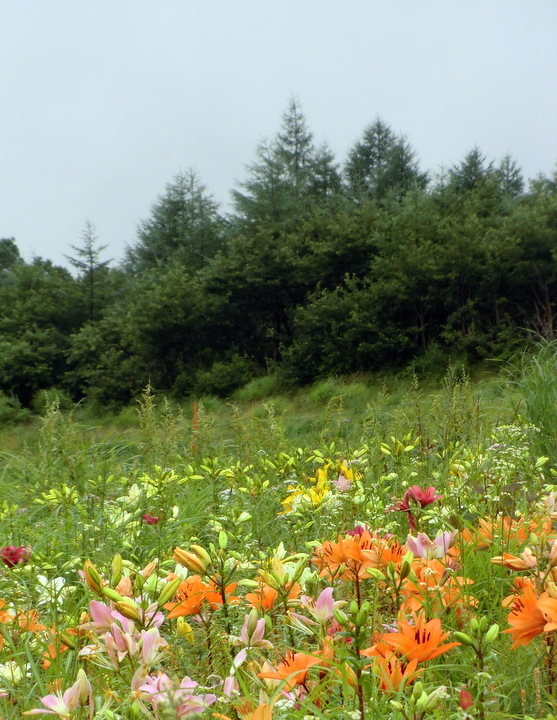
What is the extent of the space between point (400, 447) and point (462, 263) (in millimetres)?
10005

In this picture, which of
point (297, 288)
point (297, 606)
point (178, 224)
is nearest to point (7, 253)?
point (178, 224)

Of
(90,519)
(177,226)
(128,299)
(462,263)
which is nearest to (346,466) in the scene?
(90,519)

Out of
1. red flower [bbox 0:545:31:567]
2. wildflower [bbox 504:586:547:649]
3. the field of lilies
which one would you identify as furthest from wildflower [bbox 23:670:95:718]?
red flower [bbox 0:545:31:567]

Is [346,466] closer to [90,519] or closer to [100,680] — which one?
[90,519]

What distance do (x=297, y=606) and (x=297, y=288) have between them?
1406 cm

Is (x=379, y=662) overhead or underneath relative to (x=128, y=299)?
underneath

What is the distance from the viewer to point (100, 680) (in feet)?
3.73

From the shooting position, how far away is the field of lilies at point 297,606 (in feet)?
2.63

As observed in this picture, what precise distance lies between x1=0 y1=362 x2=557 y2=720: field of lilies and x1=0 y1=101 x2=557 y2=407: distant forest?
30.7 ft

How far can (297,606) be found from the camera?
1.36 meters

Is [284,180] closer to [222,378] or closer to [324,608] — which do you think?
[222,378]

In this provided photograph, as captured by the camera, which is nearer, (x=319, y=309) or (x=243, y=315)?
(x=319, y=309)

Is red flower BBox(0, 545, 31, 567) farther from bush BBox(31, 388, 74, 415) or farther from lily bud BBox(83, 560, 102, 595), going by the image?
bush BBox(31, 388, 74, 415)

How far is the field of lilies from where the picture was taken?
80 centimetres
